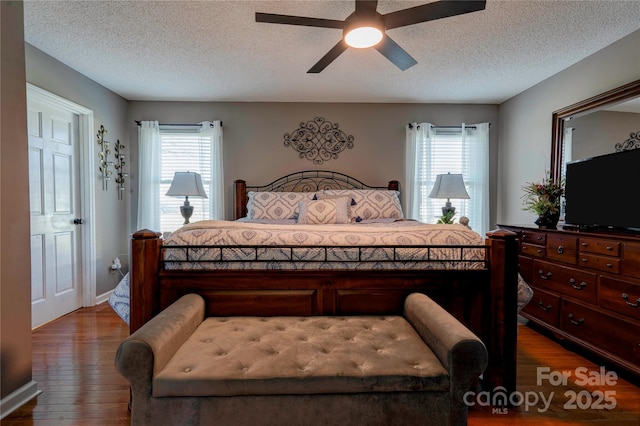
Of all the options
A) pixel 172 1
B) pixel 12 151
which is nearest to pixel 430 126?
pixel 172 1

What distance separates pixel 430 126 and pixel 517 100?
1069mm

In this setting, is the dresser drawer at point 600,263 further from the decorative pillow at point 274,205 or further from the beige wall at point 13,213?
the beige wall at point 13,213

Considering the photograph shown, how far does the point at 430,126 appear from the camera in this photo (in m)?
4.20

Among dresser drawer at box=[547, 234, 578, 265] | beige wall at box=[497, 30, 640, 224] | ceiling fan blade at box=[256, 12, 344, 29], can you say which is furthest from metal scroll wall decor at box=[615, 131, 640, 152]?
ceiling fan blade at box=[256, 12, 344, 29]

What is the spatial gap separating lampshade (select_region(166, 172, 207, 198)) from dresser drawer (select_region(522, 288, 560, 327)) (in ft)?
11.6

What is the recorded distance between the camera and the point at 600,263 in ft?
7.23

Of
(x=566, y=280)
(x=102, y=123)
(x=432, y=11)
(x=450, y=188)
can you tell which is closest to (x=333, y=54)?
(x=432, y=11)

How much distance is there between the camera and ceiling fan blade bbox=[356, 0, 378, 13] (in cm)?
175

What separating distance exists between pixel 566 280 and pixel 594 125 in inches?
57.2

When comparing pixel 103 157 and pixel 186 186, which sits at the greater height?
pixel 103 157

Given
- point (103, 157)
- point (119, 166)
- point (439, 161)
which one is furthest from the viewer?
point (439, 161)

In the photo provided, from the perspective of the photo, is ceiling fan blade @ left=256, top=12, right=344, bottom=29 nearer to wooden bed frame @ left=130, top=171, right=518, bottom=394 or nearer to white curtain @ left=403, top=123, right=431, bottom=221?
wooden bed frame @ left=130, top=171, right=518, bottom=394

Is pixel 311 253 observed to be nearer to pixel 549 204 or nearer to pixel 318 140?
pixel 549 204

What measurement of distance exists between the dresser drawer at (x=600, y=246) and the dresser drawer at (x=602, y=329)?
43 cm
